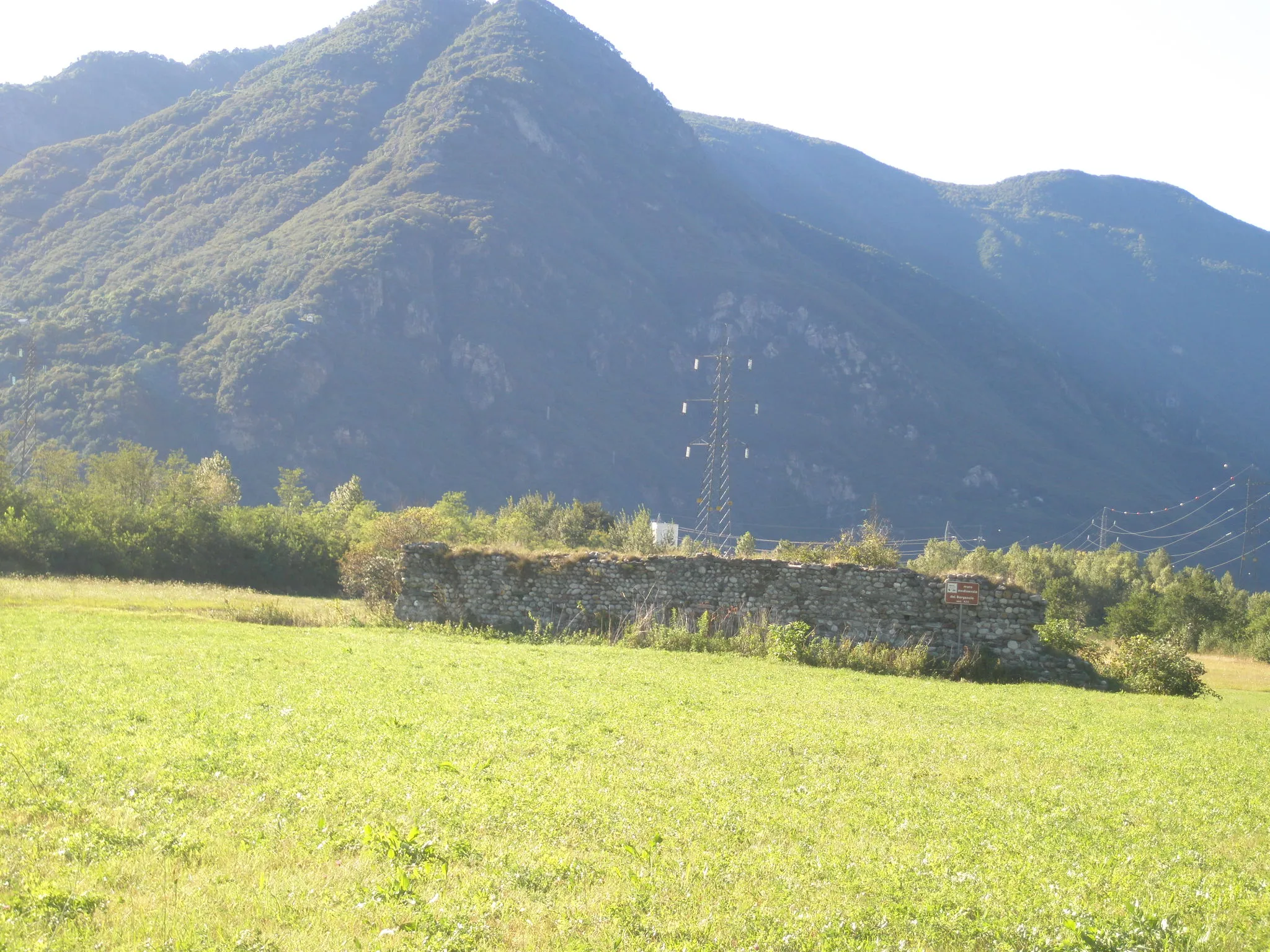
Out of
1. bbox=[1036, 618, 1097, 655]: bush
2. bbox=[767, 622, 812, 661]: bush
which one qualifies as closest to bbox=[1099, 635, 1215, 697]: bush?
bbox=[1036, 618, 1097, 655]: bush

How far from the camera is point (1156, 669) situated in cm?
2231

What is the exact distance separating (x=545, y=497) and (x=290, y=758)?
132781mm

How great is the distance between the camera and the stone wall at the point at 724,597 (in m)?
23.3

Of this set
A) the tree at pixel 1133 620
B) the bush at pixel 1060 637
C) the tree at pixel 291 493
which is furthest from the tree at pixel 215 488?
the tree at pixel 1133 620

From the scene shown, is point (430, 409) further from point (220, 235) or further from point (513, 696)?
point (513, 696)

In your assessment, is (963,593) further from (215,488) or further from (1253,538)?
(1253,538)

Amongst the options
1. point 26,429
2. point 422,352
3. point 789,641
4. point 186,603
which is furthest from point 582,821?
point 422,352

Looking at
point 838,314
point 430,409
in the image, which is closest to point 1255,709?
point 430,409

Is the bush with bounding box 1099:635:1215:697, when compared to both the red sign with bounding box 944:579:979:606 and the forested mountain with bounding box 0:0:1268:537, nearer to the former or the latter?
the red sign with bounding box 944:579:979:606

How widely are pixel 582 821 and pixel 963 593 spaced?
17533 millimetres

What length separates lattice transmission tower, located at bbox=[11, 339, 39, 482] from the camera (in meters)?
96.0

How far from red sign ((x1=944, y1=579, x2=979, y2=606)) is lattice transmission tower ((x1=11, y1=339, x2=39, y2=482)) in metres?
93.1

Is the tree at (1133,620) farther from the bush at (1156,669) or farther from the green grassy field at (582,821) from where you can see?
the green grassy field at (582,821)

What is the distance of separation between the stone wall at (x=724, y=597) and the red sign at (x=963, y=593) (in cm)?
16
